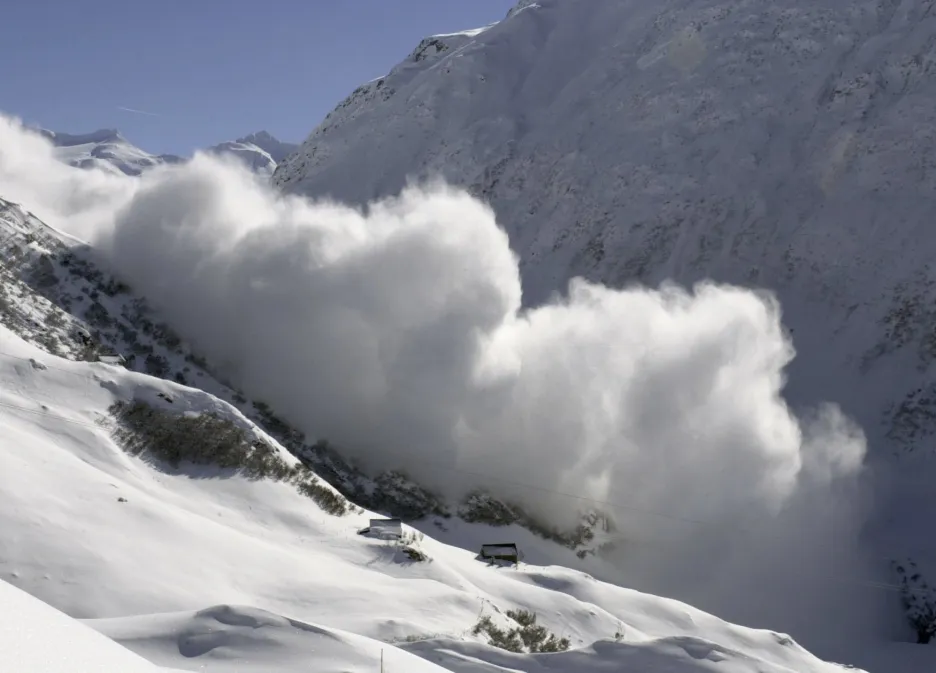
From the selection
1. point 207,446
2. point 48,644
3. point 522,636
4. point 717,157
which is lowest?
point 48,644

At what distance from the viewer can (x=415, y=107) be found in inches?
3014

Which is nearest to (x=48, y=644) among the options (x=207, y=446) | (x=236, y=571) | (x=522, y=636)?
(x=236, y=571)

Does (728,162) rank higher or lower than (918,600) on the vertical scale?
higher

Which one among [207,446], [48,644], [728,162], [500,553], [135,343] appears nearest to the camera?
[48,644]

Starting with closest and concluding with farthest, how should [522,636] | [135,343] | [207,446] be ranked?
1. [522,636]
2. [207,446]
3. [135,343]

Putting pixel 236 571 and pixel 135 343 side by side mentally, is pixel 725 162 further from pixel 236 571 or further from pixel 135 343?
pixel 236 571

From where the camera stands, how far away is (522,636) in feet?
68.3

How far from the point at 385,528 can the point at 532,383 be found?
21888 mm

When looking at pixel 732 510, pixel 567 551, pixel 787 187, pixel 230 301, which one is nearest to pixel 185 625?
pixel 567 551

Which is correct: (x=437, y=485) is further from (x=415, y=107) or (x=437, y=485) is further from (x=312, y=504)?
(x=415, y=107)

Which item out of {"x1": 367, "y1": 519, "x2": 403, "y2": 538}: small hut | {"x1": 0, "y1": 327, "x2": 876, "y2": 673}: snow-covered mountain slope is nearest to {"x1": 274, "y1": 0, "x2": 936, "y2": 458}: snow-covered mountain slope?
{"x1": 0, "y1": 327, "x2": 876, "y2": 673}: snow-covered mountain slope

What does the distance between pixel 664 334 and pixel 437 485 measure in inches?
615

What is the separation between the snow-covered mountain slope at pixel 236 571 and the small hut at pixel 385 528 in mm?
360

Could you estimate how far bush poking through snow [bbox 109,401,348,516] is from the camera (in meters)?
25.4
